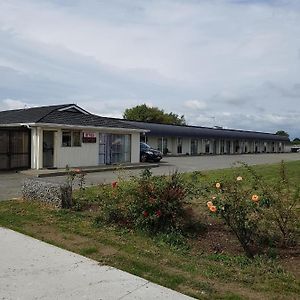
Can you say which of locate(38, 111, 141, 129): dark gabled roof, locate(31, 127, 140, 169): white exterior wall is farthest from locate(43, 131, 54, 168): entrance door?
locate(38, 111, 141, 129): dark gabled roof

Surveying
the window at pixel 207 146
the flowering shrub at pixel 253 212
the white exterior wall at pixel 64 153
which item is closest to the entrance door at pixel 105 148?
the white exterior wall at pixel 64 153

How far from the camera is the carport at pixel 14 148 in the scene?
22422mm

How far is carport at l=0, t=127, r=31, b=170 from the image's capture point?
73.6ft

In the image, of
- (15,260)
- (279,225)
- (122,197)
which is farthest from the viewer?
(122,197)

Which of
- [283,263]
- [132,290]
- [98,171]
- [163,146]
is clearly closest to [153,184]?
[283,263]

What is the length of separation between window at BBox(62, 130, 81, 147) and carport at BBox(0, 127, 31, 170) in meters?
2.00

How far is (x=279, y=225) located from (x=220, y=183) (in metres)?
1.22

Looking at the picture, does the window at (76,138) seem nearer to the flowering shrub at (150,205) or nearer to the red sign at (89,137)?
the red sign at (89,137)

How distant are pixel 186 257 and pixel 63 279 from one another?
2003 millimetres

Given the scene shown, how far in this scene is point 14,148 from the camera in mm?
22781

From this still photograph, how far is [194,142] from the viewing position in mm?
52656

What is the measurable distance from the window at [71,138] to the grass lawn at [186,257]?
49.7 ft

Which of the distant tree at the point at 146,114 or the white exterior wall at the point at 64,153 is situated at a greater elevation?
the distant tree at the point at 146,114

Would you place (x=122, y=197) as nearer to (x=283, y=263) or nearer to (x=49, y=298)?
(x=283, y=263)
